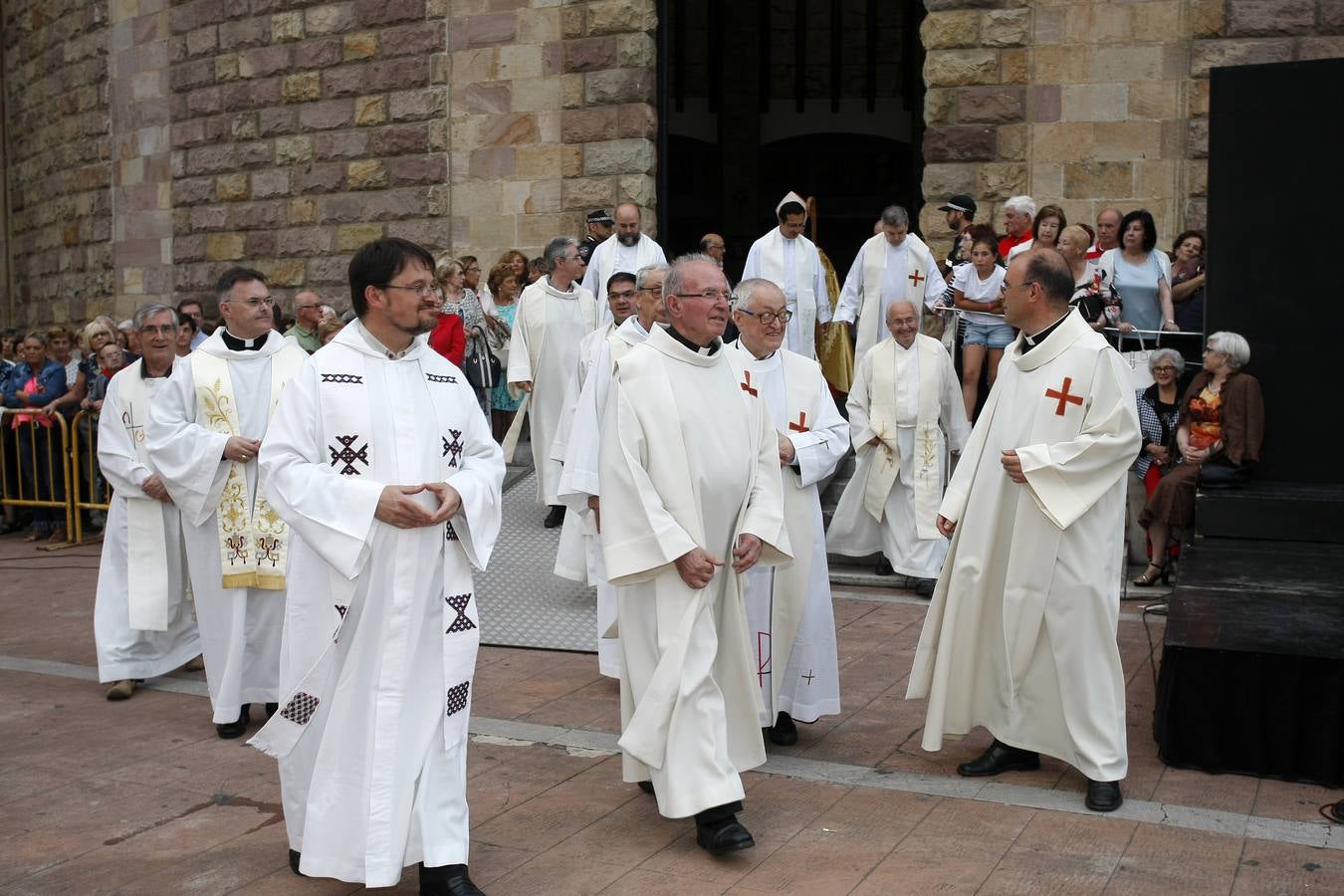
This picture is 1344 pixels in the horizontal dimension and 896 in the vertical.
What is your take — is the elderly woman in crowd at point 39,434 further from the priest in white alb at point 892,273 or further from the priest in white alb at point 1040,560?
the priest in white alb at point 1040,560

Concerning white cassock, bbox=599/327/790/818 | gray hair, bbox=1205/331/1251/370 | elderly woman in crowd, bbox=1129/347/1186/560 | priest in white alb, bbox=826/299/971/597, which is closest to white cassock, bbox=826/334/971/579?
priest in white alb, bbox=826/299/971/597

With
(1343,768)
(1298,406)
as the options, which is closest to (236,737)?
(1343,768)

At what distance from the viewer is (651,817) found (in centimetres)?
499

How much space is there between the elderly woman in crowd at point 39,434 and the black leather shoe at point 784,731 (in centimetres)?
848

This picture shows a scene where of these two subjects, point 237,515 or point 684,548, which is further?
point 237,515

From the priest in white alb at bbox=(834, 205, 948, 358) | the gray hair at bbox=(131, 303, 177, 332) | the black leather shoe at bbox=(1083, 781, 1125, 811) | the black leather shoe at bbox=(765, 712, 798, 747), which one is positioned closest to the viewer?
the black leather shoe at bbox=(1083, 781, 1125, 811)

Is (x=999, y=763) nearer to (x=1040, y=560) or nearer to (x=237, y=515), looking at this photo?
(x=1040, y=560)

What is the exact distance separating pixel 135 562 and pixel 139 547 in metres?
0.09

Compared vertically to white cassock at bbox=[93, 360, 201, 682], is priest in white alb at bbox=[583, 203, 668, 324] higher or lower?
higher

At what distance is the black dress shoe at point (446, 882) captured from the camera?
4125 millimetres

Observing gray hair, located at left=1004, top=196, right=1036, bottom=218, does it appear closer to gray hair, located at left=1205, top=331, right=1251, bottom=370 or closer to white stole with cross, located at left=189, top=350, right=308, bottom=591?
gray hair, located at left=1205, top=331, right=1251, bottom=370

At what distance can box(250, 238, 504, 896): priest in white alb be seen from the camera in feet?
13.5

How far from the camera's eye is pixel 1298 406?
830 centimetres

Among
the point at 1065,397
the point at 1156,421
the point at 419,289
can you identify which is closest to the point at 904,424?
the point at 1156,421
